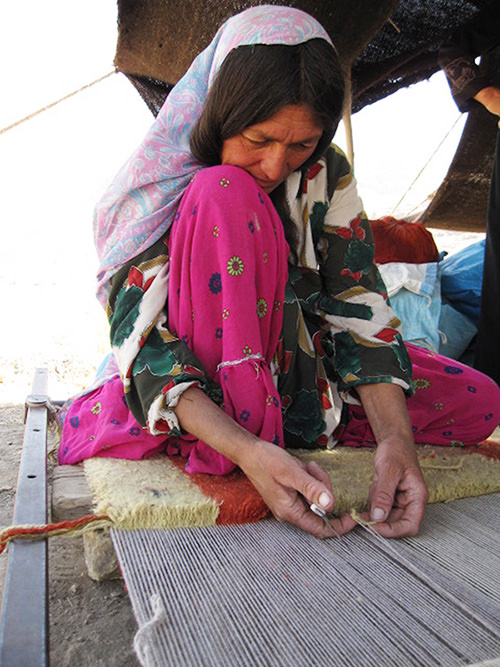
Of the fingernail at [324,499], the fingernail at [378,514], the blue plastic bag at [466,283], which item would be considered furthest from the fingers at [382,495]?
the blue plastic bag at [466,283]

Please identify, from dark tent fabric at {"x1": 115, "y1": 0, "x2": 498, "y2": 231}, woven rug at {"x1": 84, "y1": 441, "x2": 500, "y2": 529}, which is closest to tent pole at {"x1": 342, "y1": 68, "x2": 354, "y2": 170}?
dark tent fabric at {"x1": 115, "y1": 0, "x2": 498, "y2": 231}

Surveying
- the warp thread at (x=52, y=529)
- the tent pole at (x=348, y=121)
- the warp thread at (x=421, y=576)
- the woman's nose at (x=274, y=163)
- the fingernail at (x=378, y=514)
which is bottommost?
the warp thread at (x=421, y=576)

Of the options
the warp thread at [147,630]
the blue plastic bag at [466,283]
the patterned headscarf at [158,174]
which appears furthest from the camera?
the blue plastic bag at [466,283]

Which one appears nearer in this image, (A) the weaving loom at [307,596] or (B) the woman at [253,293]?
(A) the weaving loom at [307,596]

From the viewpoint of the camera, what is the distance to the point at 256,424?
1062 millimetres

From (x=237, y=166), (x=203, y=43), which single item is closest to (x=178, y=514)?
(x=237, y=166)

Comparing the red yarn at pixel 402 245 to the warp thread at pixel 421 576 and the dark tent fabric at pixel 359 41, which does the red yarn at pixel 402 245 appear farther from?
the warp thread at pixel 421 576

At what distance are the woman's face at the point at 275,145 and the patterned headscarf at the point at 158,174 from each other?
121 millimetres

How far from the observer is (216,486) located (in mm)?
1039

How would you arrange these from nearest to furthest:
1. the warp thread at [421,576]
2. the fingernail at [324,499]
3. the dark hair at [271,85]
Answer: the warp thread at [421,576]
the fingernail at [324,499]
the dark hair at [271,85]

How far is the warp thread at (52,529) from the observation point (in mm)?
801

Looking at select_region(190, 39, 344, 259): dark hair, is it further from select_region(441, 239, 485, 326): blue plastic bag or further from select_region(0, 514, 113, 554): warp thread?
select_region(441, 239, 485, 326): blue plastic bag

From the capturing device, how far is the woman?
1016mm

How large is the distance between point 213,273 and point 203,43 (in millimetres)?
2304
